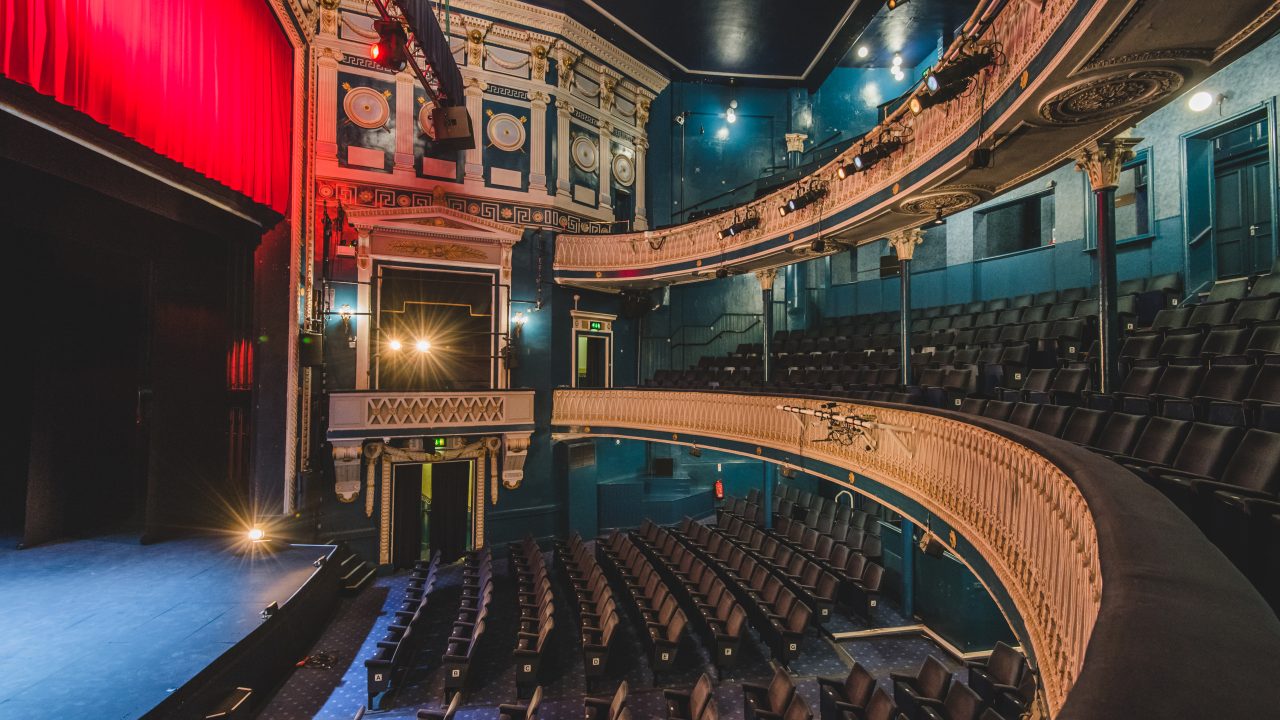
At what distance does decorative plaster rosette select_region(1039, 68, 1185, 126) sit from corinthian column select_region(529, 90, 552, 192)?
9.66m

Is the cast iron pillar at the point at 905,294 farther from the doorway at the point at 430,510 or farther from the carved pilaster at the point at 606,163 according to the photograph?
→ the doorway at the point at 430,510

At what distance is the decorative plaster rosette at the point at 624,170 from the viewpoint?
14.3m

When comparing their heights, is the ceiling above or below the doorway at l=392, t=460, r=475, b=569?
above

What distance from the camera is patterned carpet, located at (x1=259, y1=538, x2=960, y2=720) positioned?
6.85 metres

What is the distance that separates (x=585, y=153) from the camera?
13578mm

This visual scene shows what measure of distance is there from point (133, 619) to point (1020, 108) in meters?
9.75

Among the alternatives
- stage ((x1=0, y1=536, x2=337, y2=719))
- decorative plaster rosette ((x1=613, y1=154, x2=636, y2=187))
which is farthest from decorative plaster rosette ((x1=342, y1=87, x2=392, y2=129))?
stage ((x1=0, y1=536, x2=337, y2=719))

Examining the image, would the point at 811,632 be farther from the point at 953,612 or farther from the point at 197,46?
the point at 197,46

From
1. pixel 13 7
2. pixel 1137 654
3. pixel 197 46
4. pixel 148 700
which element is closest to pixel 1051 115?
pixel 1137 654

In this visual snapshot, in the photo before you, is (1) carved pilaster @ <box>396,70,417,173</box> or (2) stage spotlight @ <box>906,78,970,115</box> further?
(1) carved pilaster @ <box>396,70,417,173</box>

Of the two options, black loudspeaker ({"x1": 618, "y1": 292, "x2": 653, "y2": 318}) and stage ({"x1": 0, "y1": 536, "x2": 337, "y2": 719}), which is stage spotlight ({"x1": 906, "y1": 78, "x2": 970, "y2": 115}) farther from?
stage ({"x1": 0, "y1": 536, "x2": 337, "y2": 719})

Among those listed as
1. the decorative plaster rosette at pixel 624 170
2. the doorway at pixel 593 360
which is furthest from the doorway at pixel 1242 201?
the doorway at pixel 593 360

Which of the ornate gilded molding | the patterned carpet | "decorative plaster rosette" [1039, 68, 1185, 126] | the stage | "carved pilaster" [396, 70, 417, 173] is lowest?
the patterned carpet

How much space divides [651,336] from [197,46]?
10399 mm
